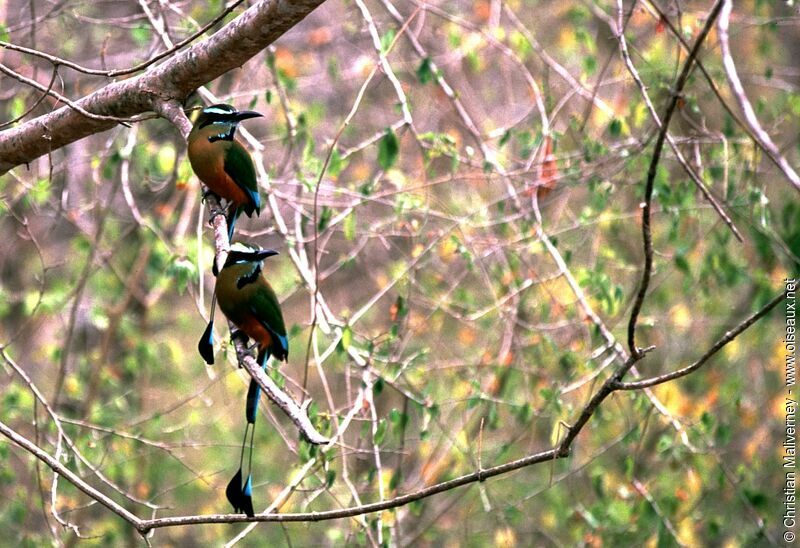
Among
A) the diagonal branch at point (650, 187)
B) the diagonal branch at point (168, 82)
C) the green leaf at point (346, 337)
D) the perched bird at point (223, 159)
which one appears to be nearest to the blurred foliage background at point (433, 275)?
the green leaf at point (346, 337)

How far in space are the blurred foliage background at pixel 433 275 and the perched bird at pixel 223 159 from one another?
38 cm

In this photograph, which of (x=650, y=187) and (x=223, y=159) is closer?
(x=650, y=187)

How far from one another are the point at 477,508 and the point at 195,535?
2.73 meters

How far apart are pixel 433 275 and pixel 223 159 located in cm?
280

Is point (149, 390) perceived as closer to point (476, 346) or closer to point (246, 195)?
point (476, 346)

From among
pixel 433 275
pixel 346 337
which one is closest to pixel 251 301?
pixel 346 337

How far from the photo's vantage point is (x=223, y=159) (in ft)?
9.32

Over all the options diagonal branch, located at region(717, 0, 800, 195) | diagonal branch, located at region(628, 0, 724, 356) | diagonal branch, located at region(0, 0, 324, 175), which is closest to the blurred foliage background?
diagonal branch, located at region(717, 0, 800, 195)

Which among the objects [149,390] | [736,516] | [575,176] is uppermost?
[149,390]

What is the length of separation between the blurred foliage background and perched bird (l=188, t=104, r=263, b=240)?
0.38 m

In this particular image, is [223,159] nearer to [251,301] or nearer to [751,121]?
[251,301]

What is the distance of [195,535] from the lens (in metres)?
8.66

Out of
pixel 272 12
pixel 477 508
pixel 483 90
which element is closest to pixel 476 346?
pixel 477 508

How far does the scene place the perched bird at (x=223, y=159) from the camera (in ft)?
9.32
